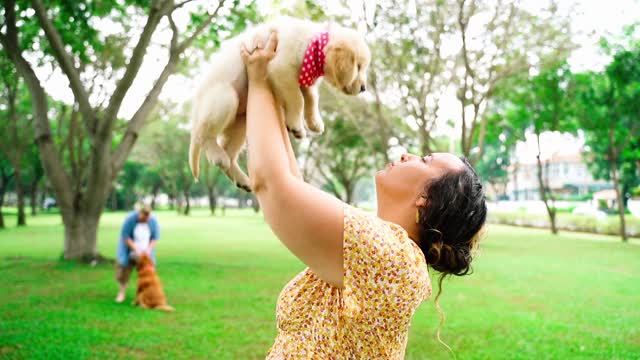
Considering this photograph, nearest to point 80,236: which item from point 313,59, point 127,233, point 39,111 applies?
point 39,111

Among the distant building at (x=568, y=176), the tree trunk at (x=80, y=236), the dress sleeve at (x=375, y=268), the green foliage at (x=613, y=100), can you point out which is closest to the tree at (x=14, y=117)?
the tree trunk at (x=80, y=236)

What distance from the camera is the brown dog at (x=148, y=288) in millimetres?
8728

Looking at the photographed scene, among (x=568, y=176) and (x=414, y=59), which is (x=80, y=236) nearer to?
(x=414, y=59)

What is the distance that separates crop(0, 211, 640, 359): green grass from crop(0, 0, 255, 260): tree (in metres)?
1.49

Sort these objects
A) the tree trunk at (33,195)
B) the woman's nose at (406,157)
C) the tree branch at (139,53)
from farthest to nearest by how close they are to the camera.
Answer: the tree trunk at (33,195), the tree branch at (139,53), the woman's nose at (406,157)

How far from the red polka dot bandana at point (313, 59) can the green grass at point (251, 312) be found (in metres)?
5.21

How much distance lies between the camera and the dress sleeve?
1392 millimetres

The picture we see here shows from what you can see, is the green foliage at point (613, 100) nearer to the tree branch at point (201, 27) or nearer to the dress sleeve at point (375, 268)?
the tree branch at point (201, 27)

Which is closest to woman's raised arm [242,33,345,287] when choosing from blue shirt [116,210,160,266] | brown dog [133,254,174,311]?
brown dog [133,254,174,311]

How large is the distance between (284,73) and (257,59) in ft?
0.38

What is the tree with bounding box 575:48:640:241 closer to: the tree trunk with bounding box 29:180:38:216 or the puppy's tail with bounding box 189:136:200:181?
the puppy's tail with bounding box 189:136:200:181

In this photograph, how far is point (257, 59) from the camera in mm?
1531

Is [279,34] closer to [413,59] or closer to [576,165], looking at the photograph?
[413,59]

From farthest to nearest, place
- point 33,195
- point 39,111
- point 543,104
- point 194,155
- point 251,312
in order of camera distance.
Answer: point 33,195 < point 543,104 < point 39,111 < point 251,312 < point 194,155
